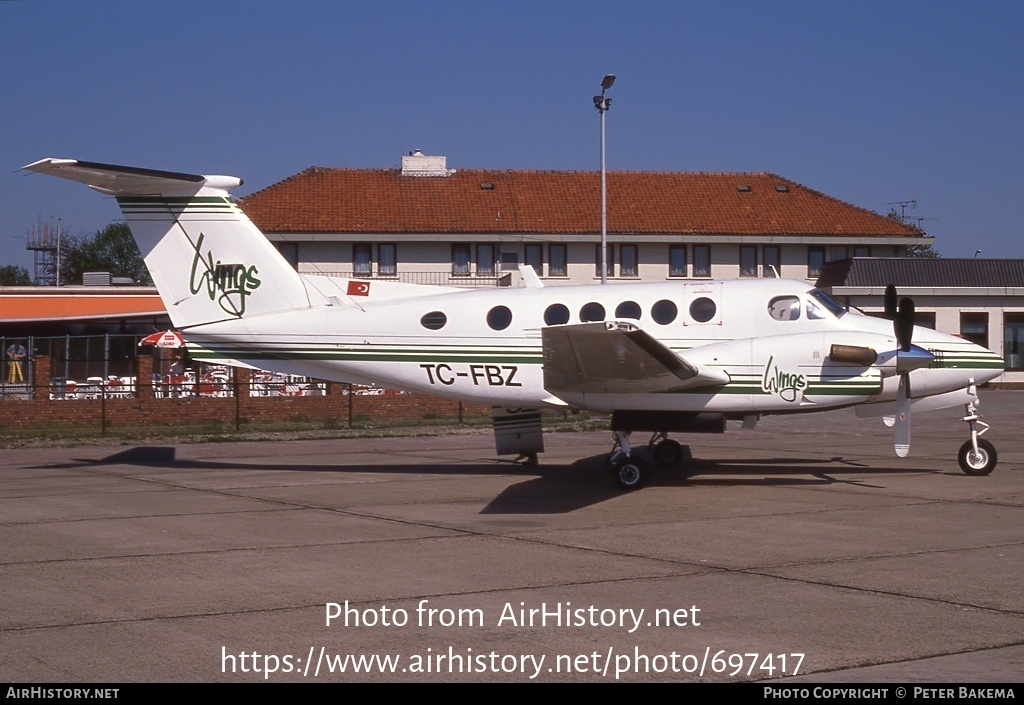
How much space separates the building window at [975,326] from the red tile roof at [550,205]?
20.3ft

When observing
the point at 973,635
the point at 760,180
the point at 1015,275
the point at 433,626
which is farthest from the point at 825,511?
the point at 760,180

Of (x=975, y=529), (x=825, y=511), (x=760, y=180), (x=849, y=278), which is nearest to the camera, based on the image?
(x=975, y=529)

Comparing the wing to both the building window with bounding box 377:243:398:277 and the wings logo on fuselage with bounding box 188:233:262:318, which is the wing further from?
the building window with bounding box 377:243:398:277

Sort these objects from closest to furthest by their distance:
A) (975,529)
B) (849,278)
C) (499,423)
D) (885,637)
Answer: (885,637)
(975,529)
(499,423)
(849,278)

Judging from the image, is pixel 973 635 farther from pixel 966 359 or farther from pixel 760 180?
pixel 760 180

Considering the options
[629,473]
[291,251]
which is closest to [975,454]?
[629,473]

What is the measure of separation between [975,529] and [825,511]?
179 cm

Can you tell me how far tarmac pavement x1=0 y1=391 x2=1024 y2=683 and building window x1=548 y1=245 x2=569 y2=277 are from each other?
30.7 metres

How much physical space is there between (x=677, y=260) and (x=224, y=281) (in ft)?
110

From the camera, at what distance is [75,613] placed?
7.39 metres

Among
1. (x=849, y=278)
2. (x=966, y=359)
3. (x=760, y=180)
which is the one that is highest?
(x=760, y=180)

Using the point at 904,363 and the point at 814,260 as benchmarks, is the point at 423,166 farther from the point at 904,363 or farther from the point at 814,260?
the point at 904,363

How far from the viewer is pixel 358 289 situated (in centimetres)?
1588

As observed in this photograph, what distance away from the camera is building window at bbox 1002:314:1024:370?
4338cm
